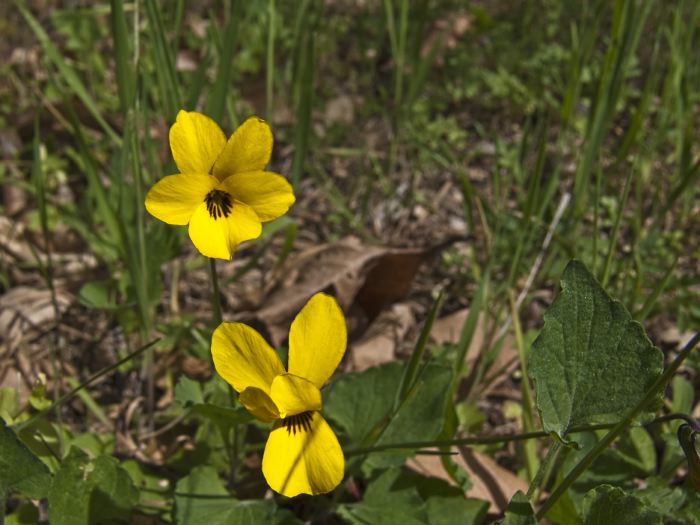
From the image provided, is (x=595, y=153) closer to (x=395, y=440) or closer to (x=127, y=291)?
(x=395, y=440)

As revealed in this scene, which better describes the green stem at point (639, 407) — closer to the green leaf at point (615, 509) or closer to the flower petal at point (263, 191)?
the green leaf at point (615, 509)

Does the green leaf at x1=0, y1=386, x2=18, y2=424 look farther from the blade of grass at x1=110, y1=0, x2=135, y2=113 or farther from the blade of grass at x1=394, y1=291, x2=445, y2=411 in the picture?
the blade of grass at x1=394, y1=291, x2=445, y2=411

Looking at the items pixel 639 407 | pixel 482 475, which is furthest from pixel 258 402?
pixel 482 475

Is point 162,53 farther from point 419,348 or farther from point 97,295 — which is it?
point 419,348

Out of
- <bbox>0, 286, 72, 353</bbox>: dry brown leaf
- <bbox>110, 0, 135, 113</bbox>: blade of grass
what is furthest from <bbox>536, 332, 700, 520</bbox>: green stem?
<bbox>0, 286, 72, 353</bbox>: dry brown leaf

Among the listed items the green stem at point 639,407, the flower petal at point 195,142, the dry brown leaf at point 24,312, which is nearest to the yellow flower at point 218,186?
the flower petal at point 195,142
